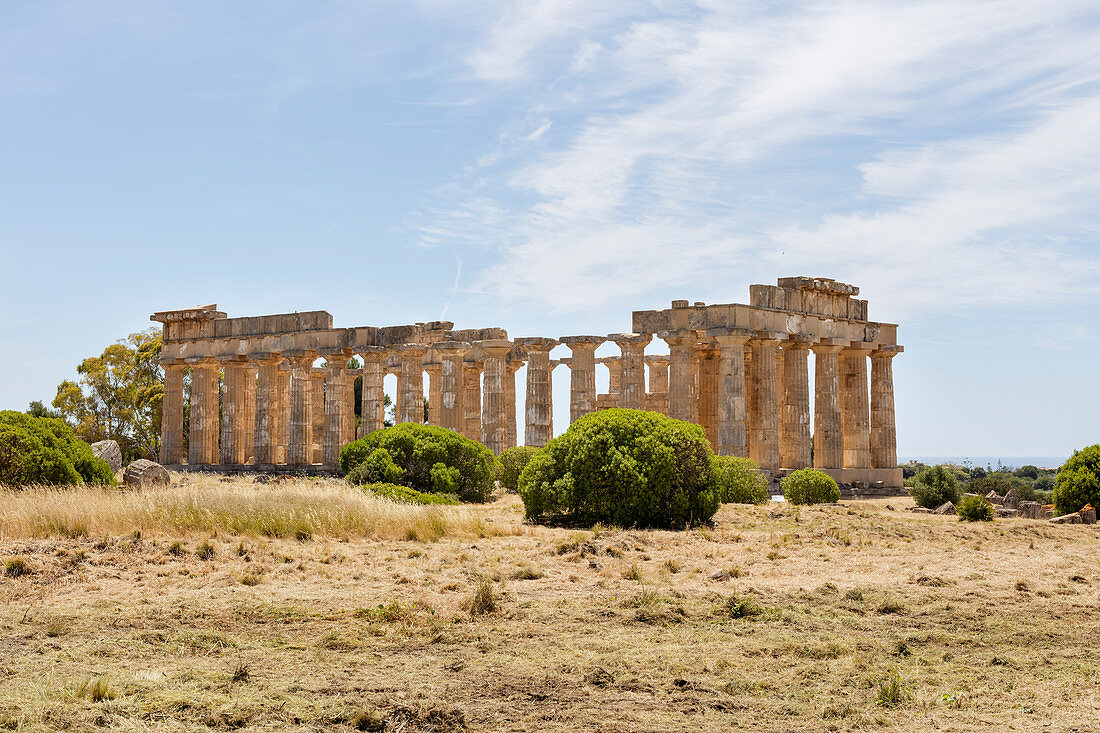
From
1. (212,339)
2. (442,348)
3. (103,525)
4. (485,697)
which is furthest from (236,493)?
(212,339)

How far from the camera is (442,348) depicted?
35.3 metres

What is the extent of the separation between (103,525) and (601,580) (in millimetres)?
8167

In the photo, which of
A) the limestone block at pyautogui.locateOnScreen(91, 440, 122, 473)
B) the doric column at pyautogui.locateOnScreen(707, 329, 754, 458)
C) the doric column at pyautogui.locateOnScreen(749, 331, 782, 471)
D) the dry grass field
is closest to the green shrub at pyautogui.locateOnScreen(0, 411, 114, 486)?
the dry grass field

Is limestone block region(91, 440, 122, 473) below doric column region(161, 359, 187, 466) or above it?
below

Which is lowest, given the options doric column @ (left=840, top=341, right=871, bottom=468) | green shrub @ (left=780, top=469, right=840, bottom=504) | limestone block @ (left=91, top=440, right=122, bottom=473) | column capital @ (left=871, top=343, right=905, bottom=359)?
green shrub @ (left=780, top=469, right=840, bottom=504)

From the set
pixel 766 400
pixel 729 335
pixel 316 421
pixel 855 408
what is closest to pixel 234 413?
pixel 316 421

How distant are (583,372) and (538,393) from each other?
1877 mm

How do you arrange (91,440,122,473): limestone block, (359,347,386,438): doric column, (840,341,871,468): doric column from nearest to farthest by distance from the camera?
(91,440,122,473): limestone block → (840,341,871,468): doric column → (359,347,386,438): doric column

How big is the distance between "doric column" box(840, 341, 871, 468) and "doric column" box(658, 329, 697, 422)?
7.22m

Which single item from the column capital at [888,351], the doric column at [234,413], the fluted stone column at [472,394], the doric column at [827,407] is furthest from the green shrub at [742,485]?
the doric column at [234,413]

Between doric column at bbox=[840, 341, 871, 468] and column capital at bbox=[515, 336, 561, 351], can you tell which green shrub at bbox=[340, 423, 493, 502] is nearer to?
column capital at bbox=[515, 336, 561, 351]

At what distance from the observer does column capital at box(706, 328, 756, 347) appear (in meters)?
30.3

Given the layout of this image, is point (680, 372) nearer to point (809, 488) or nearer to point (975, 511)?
point (809, 488)

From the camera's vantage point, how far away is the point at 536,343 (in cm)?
3406
